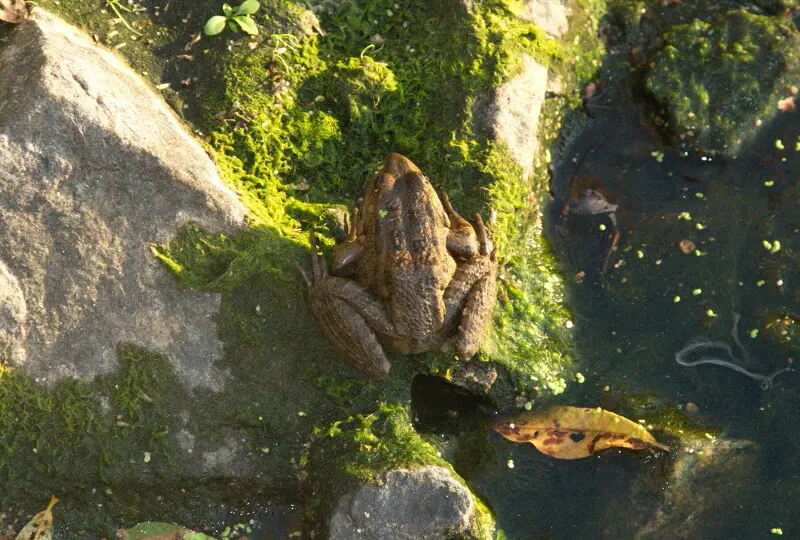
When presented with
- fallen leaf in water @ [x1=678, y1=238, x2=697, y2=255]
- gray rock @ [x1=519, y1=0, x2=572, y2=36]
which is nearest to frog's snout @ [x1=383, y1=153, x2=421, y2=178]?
gray rock @ [x1=519, y1=0, x2=572, y2=36]

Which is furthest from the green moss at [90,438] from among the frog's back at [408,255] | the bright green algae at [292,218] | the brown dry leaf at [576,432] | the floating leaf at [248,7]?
the floating leaf at [248,7]

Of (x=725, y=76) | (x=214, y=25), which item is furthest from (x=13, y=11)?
(x=725, y=76)

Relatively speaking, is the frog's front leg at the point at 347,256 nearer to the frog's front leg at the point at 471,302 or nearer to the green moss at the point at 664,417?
the frog's front leg at the point at 471,302

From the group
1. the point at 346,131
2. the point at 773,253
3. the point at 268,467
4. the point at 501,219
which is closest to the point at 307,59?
the point at 346,131

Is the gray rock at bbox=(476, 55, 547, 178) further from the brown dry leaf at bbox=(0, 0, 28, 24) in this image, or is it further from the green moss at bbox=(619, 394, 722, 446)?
the brown dry leaf at bbox=(0, 0, 28, 24)

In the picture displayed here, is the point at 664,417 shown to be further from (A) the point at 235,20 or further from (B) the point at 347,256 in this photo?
(A) the point at 235,20
